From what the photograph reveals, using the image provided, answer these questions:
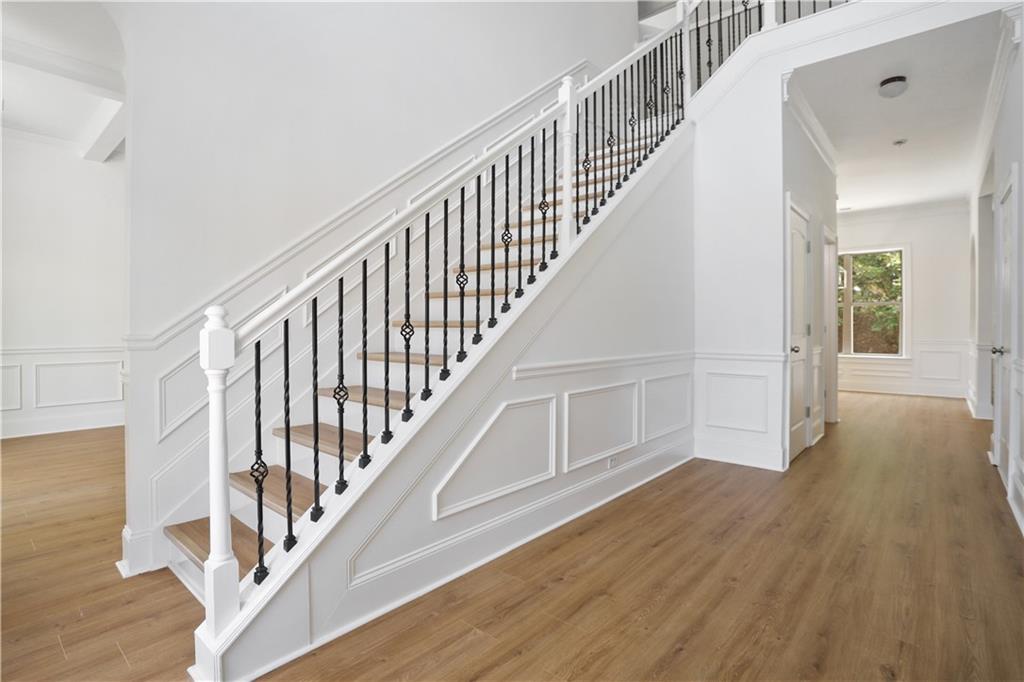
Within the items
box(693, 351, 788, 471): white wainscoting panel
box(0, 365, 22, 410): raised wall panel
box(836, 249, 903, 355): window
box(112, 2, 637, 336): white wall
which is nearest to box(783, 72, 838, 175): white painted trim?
box(693, 351, 788, 471): white wainscoting panel

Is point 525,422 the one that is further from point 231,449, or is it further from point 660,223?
point 660,223

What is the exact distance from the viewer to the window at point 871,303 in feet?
27.9

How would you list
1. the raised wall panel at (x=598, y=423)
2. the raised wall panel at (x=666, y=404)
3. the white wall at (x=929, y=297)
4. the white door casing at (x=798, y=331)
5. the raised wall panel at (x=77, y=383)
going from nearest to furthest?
the raised wall panel at (x=598, y=423), the raised wall panel at (x=666, y=404), the white door casing at (x=798, y=331), the raised wall panel at (x=77, y=383), the white wall at (x=929, y=297)

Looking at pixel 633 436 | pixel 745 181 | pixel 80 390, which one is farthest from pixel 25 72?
pixel 745 181

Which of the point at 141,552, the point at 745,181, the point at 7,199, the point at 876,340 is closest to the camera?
the point at 141,552

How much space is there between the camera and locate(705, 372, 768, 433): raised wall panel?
159 inches

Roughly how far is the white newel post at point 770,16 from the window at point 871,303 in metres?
5.93

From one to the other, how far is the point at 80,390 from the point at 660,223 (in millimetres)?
6376

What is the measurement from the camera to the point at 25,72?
3980 mm

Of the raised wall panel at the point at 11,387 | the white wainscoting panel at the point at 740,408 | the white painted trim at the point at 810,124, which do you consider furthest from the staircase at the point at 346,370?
the raised wall panel at the point at 11,387

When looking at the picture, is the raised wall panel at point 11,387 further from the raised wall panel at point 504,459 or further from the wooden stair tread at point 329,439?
Answer: the raised wall panel at point 504,459

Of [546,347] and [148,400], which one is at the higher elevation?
[546,347]

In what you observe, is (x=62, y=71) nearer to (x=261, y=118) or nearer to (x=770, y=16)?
(x=261, y=118)

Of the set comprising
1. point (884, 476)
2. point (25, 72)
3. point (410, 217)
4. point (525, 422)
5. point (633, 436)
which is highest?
point (25, 72)
